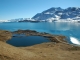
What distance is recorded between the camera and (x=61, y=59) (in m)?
30.3

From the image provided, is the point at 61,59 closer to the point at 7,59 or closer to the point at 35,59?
the point at 35,59

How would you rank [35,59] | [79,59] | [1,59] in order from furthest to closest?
[79,59]
[35,59]
[1,59]

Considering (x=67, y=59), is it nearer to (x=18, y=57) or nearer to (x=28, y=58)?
(x=28, y=58)

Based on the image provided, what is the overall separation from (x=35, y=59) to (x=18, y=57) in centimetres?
331

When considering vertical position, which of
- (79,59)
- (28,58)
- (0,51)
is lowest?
(79,59)

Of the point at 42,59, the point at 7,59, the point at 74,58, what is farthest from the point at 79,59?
the point at 7,59

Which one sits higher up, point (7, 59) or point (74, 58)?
point (7, 59)

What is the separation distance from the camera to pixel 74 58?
3189cm

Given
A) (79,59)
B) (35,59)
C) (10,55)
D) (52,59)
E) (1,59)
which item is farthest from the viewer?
(79,59)

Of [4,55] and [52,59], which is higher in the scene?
[4,55]

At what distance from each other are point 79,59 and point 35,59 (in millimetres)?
10765

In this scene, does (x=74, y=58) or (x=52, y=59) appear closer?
(x=52, y=59)

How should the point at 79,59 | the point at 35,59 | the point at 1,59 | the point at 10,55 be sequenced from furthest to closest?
the point at 79,59 < the point at 35,59 < the point at 10,55 < the point at 1,59

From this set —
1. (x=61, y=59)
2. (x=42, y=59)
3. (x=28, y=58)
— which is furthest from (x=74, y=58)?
(x=28, y=58)
